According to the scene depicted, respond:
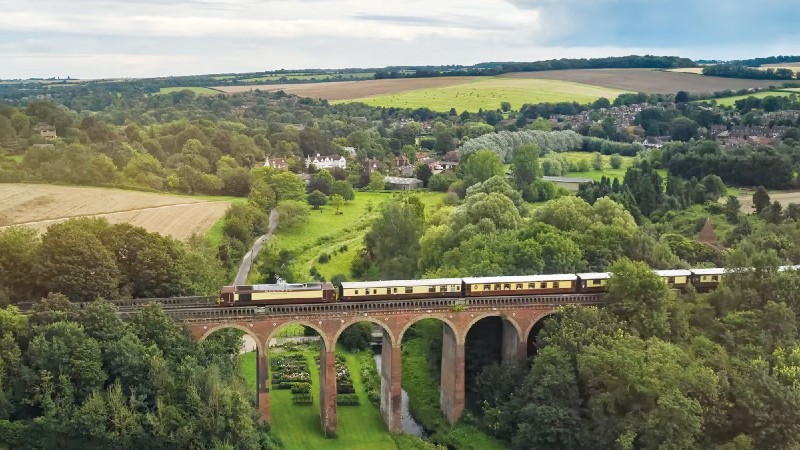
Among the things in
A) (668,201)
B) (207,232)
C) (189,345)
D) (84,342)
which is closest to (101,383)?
(84,342)

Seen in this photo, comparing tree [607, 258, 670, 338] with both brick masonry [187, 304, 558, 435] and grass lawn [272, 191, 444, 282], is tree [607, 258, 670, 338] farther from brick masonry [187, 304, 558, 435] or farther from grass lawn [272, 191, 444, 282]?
grass lawn [272, 191, 444, 282]

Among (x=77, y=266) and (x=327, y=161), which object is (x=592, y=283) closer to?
(x=77, y=266)

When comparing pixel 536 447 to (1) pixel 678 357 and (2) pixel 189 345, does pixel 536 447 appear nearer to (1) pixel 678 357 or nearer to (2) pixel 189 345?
(1) pixel 678 357

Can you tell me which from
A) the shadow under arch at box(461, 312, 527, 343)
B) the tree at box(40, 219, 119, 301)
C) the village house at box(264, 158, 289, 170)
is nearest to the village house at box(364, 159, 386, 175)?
the village house at box(264, 158, 289, 170)

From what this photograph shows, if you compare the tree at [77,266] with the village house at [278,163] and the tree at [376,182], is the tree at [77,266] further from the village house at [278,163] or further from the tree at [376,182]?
the tree at [376,182]

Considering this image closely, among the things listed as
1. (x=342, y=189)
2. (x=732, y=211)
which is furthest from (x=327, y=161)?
(x=732, y=211)

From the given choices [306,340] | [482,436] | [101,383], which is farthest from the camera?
[306,340]
